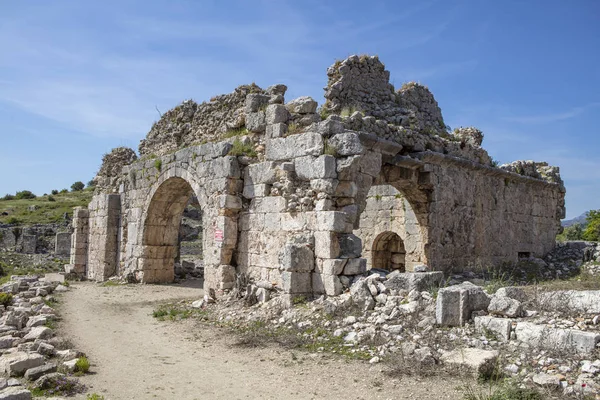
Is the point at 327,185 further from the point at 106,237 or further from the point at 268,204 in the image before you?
the point at 106,237

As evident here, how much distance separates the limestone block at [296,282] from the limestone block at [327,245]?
43cm

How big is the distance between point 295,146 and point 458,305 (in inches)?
166

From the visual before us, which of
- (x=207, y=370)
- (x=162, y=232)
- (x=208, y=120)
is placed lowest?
(x=207, y=370)

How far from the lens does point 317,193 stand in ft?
28.4

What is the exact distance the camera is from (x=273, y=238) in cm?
937

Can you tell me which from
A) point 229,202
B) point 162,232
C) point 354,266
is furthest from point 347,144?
point 162,232

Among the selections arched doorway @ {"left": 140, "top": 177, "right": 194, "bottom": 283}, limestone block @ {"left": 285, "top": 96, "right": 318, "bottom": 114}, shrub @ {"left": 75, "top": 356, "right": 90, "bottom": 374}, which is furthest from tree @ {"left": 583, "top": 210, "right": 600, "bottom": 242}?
shrub @ {"left": 75, "top": 356, "right": 90, "bottom": 374}

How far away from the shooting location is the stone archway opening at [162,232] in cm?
1357

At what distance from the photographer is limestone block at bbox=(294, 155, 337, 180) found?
8391mm

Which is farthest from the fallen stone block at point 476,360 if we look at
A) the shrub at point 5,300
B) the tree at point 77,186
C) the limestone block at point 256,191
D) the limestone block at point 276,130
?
the tree at point 77,186

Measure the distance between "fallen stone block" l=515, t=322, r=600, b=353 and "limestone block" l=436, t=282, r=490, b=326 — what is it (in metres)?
0.69

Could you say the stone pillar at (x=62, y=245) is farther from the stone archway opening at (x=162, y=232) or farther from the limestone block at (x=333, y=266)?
the limestone block at (x=333, y=266)

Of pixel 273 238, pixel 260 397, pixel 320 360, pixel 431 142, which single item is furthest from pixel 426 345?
pixel 431 142

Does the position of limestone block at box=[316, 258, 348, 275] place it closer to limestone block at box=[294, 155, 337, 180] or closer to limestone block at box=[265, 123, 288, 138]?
limestone block at box=[294, 155, 337, 180]
